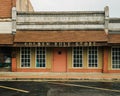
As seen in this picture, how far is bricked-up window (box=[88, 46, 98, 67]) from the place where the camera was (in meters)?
27.1

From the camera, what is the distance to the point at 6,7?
27906mm

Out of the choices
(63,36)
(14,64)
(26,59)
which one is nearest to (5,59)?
(14,64)

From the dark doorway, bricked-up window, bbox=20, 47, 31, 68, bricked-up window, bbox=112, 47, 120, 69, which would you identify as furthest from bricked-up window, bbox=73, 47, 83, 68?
the dark doorway

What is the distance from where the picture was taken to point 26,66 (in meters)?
27.2

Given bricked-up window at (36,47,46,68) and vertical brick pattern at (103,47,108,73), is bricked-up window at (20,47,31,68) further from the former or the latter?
vertical brick pattern at (103,47,108,73)

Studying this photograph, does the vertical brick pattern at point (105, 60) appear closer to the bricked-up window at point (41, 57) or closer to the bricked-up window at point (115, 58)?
the bricked-up window at point (115, 58)

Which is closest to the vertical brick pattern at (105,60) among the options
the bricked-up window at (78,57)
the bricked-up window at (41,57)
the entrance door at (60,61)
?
the bricked-up window at (78,57)

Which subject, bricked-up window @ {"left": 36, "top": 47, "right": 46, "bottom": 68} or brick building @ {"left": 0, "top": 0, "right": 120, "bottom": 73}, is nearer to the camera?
brick building @ {"left": 0, "top": 0, "right": 120, "bottom": 73}

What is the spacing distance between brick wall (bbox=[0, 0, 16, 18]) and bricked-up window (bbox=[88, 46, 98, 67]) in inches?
316

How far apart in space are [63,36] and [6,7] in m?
6.05

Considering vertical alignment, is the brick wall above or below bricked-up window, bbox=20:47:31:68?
above

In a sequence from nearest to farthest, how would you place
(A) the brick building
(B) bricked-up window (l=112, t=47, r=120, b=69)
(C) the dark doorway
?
(A) the brick building
(B) bricked-up window (l=112, t=47, r=120, b=69)
(C) the dark doorway

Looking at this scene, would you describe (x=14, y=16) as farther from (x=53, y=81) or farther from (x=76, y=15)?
(x=53, y=81)

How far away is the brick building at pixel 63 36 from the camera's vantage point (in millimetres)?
26844
